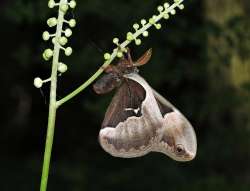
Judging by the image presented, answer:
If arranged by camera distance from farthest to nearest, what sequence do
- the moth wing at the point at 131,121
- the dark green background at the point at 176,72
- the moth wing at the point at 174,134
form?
1. the dark green background at the point at 176,72
2. the moth wing at the point at 174,134
3. the moth wing at the point at 131,121

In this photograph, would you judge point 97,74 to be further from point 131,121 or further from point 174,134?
point 174,134

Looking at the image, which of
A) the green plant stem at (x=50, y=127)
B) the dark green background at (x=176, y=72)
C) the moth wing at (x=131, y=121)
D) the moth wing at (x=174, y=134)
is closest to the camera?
the green plant stem at (x=50, y=127)

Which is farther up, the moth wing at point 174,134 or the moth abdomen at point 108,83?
the moth abdomen at point 108,83

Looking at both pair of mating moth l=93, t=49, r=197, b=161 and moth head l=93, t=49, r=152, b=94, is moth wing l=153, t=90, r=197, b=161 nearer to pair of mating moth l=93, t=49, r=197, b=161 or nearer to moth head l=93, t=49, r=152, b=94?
pair of mating moth l=93, t=49, r=197, b=161

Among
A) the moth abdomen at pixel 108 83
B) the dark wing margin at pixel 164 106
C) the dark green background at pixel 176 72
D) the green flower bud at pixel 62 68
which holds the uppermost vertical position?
the dark green background at pixel 176 72

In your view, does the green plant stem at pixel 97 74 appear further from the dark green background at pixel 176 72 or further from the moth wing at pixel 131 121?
the dark green background at pixel 176 72

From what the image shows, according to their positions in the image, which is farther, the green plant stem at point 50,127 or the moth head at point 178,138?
the moth head at point 178,138

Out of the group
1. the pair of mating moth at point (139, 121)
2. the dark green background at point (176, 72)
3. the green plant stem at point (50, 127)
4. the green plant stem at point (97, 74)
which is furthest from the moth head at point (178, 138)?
the dark green background at point (176, 72)

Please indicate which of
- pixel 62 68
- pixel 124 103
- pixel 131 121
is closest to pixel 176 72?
pixel 124 103
